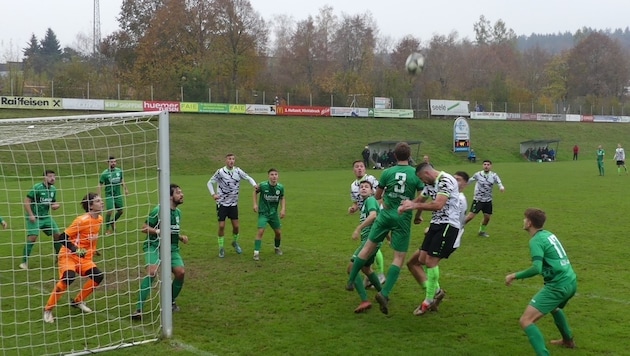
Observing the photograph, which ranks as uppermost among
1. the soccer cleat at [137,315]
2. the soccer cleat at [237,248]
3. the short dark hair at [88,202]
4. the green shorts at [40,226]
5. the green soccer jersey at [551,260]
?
the short dark hair at [88,202]

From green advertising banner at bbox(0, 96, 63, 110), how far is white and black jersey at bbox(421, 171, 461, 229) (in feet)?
138

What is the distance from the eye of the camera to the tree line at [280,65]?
56.2 m

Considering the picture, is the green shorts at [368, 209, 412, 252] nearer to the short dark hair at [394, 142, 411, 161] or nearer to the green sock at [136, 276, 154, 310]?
the short dark hair at [394, 142, 411, 161]

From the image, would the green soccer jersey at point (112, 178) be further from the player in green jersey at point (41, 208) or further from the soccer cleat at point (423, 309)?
the soccer cleat at point (423, 309)

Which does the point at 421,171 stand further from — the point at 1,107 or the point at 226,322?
the point at 1,107

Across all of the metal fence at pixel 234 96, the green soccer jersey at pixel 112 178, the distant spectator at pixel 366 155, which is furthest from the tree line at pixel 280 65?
the green soccer jersey at pixel 112 178

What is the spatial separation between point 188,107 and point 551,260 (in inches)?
1879

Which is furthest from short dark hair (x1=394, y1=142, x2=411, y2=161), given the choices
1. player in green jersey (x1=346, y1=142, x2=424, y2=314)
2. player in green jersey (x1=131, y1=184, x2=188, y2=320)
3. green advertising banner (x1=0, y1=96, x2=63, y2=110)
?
green advertising banner (x1=0, y1=96, x2=63, y2=110)

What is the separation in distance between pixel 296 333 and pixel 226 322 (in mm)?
1055

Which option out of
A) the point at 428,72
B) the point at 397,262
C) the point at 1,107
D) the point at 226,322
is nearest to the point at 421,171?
the point at 397,262

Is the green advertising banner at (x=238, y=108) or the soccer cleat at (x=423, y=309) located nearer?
the soccer cleat at (x=423, y=309)

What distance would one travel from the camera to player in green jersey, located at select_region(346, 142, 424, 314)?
8188mm

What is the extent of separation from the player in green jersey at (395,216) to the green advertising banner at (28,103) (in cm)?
4175

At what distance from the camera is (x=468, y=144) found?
170ft
